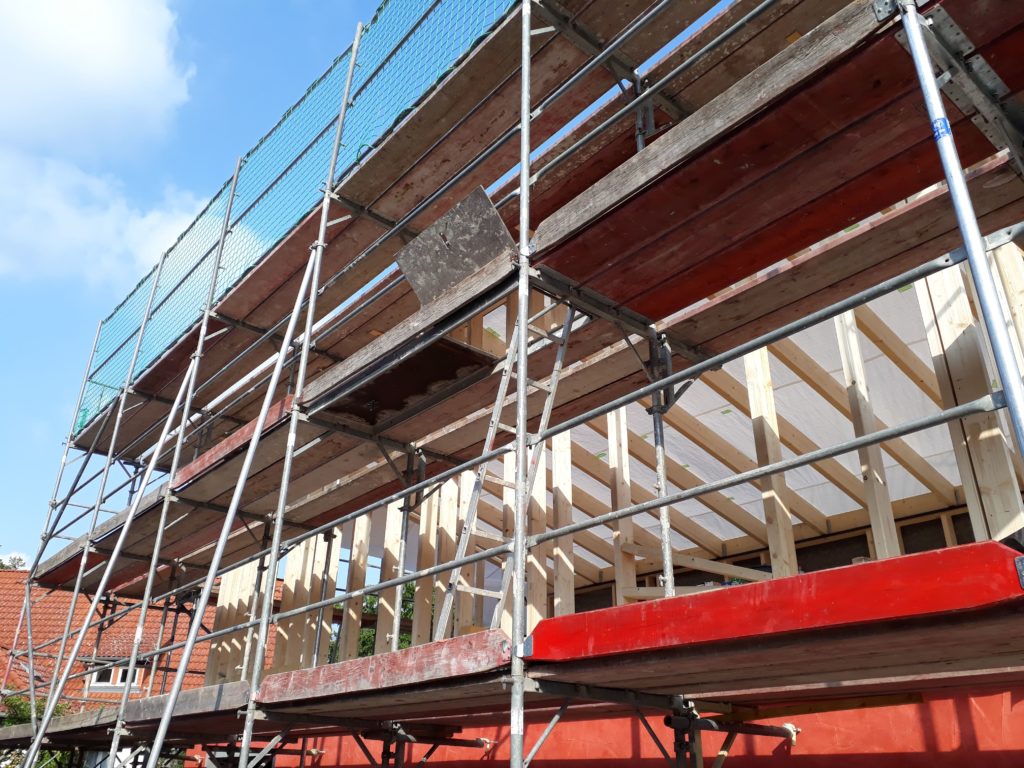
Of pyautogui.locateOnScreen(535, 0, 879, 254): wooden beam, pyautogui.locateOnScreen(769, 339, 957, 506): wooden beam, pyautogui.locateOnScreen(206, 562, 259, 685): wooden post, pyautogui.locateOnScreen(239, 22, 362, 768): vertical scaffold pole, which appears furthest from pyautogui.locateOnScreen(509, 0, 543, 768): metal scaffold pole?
pyautogui.locateOnScreen(206, 562, 259, 685): wooden post

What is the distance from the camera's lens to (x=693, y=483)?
10.1 meters

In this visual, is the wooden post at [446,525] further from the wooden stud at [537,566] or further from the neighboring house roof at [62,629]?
the neighboring house roof at [62,629]

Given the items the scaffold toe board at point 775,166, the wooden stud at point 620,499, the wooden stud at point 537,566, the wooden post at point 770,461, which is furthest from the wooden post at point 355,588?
the scaffold toe board at point 775,166

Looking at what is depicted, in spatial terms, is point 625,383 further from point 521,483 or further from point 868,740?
point 868,740

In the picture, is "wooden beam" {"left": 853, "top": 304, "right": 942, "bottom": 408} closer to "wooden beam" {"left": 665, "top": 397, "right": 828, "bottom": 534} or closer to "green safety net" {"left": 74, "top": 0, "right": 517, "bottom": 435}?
"wooden beam" {"left": 665, "top": 397, "right": 828, "bottom": 534}

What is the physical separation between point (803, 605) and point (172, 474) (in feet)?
23.5

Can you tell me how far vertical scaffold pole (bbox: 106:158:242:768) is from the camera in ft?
24.3

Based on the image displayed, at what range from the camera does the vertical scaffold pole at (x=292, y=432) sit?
5.68 m

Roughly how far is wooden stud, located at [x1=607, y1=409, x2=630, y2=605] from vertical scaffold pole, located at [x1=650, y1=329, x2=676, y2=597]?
158cm

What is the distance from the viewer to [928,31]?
3.35m

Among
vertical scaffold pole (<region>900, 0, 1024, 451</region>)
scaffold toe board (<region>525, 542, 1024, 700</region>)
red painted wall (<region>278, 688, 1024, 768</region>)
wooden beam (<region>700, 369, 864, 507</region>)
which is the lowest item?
red painted wall (<region>278, 688, 1024, 768</region>)

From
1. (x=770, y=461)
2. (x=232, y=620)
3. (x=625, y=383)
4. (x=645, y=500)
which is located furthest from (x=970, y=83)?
(x=232, y=620)

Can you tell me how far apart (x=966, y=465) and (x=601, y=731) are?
333 centimetres

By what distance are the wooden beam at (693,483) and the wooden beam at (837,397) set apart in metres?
1.77
